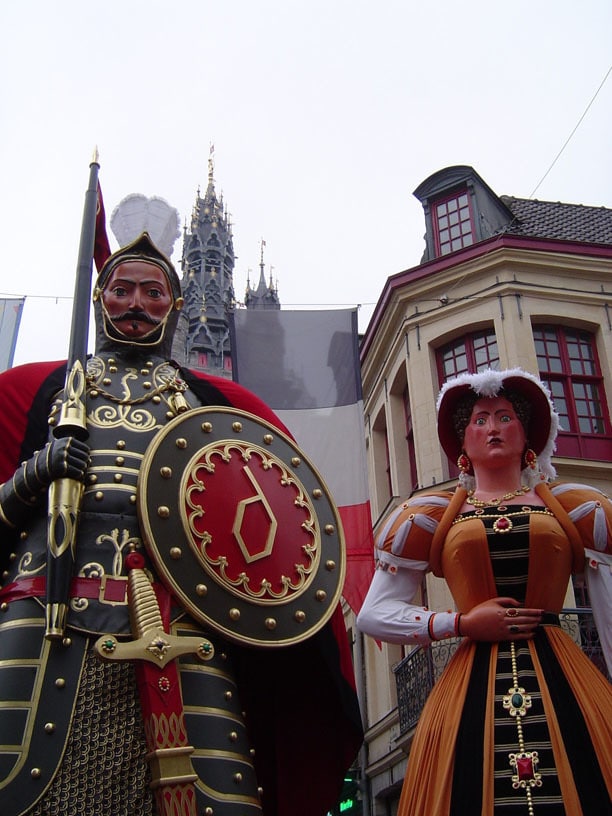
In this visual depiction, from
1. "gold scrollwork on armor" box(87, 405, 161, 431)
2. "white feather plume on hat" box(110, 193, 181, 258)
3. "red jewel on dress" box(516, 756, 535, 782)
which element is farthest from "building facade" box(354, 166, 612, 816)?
"red jewel on dress" box(516, 756, 535, 782)

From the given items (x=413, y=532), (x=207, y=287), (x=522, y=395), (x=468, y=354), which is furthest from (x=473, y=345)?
(x=207, y=287)

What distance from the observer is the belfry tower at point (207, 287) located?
60.1 metres

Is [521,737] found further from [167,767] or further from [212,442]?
[212,442]

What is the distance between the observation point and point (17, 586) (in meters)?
3.35

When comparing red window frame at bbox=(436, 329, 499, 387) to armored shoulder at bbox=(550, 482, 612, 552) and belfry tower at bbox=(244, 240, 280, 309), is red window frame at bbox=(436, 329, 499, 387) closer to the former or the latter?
armored shoulder at bbox=(550, 482, 612, 552)

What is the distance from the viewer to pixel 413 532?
12.5ft

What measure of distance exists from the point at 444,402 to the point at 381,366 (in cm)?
1202

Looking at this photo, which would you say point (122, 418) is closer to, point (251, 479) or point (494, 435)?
point (251, 479)

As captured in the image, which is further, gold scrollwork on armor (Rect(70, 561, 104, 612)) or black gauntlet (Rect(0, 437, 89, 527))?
black gauntlet (Rect(0, 437, 89, 527))

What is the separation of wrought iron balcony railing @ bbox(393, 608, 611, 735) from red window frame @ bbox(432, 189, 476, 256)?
718 centimetres

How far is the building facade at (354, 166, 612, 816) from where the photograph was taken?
1281cm

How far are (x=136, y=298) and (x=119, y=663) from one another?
1.90 m

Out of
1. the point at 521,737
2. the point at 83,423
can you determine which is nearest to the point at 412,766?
the point at 521,737

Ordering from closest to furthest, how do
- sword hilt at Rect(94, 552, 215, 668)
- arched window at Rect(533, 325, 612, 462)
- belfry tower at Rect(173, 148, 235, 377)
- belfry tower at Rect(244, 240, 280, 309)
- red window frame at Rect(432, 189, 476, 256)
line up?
sword hilt at Rect(94, 552, 215, 668) < arched window at Rect(533, 325, 612, 462) < red window frame at Rect(432, 189, 476, 256) < belfry tower at Rect(173, 148, 235, 377) < belfry tower at Rect(244, 240, 280, 309)
